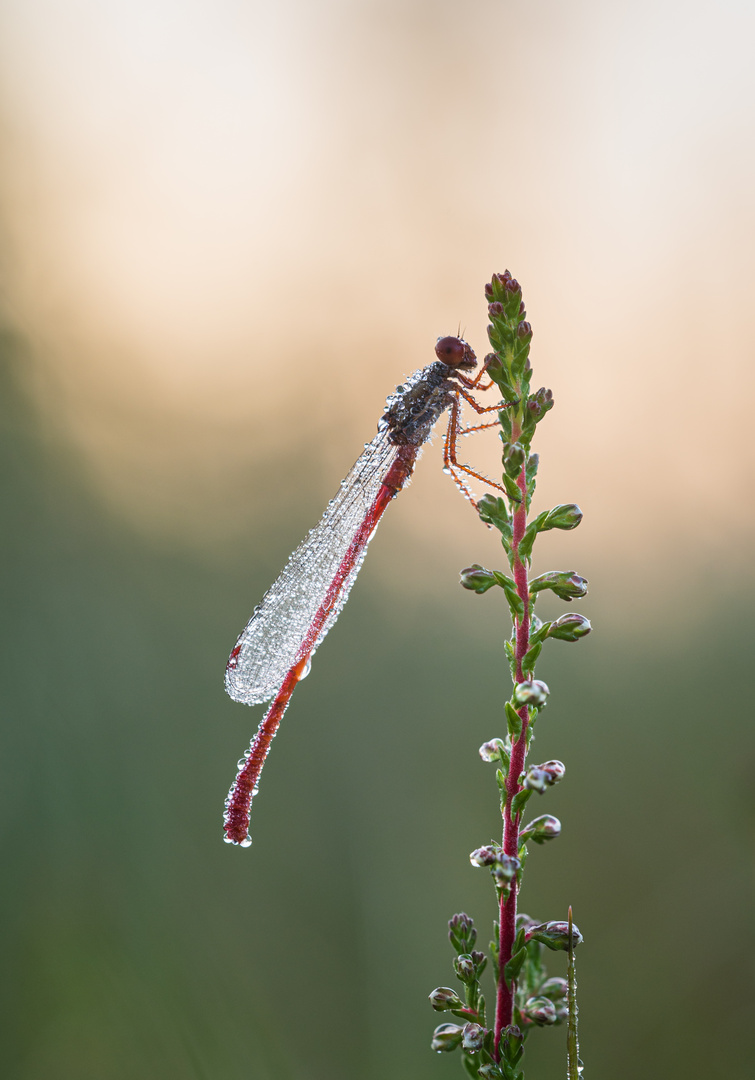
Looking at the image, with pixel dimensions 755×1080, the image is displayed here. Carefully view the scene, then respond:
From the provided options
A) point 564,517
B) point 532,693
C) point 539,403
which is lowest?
point 532,693

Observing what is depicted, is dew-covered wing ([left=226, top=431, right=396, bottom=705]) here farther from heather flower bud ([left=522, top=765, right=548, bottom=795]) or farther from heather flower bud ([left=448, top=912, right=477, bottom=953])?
heather flower bud ([left=522, top=765, right=548, bottom=795])

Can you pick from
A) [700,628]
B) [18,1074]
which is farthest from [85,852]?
[700,628]

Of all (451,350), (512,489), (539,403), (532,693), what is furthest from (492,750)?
(451,350)

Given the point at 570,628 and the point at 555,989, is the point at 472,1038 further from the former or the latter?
the point at 570,628

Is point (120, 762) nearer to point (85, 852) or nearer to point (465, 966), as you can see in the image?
point (85, 852)

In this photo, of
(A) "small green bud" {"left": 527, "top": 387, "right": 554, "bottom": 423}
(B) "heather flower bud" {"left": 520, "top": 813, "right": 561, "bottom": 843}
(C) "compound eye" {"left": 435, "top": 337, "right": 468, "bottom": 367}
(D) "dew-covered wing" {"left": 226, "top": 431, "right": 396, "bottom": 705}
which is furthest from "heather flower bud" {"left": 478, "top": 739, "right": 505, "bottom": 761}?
(C) "compound eye" {"left": 435, "top": 337, "right": 468, "bottom": 367}
